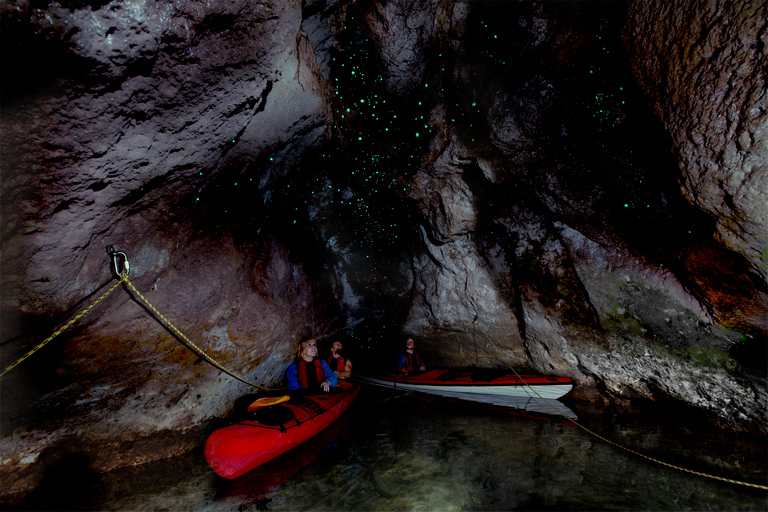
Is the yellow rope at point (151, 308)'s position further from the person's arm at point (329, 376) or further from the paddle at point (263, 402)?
the person's arm at point (329, 376)

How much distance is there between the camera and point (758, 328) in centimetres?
332

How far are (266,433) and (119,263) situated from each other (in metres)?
2.43

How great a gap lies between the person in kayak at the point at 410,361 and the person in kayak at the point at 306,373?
1.84m

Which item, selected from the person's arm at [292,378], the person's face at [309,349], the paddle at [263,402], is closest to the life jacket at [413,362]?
the person's face at [309,349]

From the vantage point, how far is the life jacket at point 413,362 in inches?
265

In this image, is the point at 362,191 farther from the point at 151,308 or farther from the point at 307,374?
the point at 151,308

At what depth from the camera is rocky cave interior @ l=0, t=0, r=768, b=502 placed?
230 cm

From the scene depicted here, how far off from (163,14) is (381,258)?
495cm

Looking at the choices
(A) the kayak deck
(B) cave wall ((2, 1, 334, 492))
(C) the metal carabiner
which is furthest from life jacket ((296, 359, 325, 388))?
(C) the metal carabiner

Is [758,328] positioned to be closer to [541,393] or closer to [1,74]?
[541,393]

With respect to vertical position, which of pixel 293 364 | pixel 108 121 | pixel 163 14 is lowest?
pixel 293 364

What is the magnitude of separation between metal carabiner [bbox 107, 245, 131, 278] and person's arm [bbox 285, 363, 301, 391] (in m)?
2.91

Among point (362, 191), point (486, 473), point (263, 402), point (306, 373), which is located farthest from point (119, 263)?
point (486, 473)

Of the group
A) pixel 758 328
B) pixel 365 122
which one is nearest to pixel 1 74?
pixel 365 122
